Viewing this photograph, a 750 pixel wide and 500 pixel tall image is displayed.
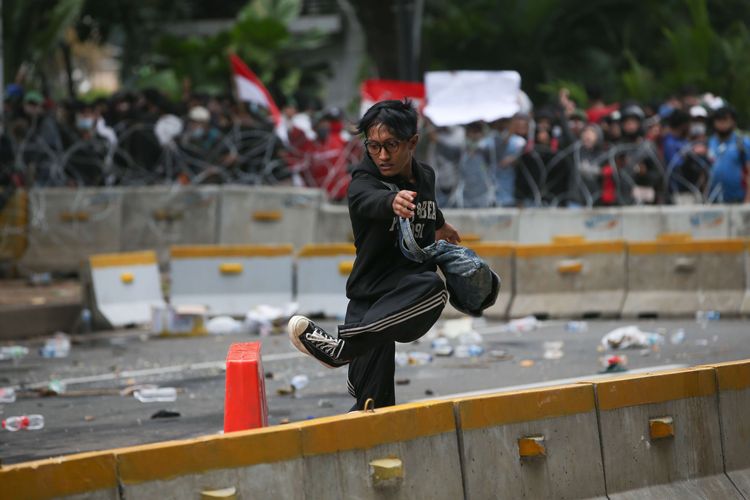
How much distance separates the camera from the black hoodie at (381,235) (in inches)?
250

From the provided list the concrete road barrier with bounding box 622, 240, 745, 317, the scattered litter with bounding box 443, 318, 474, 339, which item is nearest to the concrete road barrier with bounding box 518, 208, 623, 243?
the concrete road barrier with bounding box 622, 240, 745, 317

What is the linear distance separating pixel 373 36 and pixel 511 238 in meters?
8.87

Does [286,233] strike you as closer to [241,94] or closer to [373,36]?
[241,94]

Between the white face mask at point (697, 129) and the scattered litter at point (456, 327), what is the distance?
17.7 feet

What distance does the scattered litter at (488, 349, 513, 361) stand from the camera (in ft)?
39.8

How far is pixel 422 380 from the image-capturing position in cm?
1095

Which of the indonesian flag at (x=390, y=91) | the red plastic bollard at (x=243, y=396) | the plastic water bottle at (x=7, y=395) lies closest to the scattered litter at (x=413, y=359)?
the plastic water bottle at (x=7, y=395)

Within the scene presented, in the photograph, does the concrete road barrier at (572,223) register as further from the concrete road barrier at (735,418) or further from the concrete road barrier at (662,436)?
the concrete road barrier at (662,436)

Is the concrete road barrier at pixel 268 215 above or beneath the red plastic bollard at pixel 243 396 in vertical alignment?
above

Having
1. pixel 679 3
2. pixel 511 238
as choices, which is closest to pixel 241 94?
pixel 511 238

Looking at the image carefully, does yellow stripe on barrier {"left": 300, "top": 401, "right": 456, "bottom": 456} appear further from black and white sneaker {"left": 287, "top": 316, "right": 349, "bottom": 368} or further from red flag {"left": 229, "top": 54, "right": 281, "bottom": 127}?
red flag {"left": 229, "top": 54, "right": 281, "bottom": 127}

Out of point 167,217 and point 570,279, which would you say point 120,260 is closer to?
point 167,217

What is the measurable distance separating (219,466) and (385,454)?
2.51ft

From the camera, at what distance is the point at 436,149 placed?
19.0m
